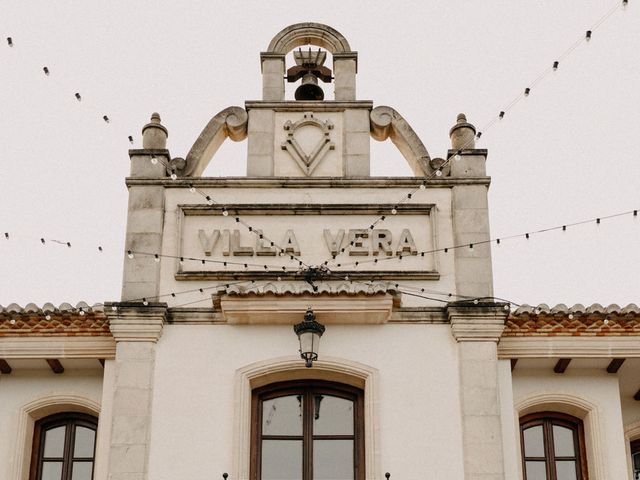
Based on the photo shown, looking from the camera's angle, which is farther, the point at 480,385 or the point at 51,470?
the point at 51,470

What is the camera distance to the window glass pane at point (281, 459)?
1369cm

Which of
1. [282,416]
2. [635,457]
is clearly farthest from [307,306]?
[635,457]

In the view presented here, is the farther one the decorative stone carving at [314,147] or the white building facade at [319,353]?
the decorative stone carving at [314,147]

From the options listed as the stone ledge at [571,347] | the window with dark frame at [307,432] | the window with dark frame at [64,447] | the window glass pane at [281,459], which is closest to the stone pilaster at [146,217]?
the window with dark frame at [64,447]

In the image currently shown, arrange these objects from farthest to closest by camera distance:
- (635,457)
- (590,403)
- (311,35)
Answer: (311,35) < (635,457) < (590,403)

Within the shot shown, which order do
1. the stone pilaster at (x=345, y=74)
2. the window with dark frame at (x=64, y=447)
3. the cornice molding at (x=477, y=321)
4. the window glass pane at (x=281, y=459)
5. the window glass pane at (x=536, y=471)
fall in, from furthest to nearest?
1. the stone pilaster at (x=345, y=74)
2. the window with dark frame at (x=64, y=447)
3. the window glass pane at (x=536, y=471)
4. the cornice molding at (x=477, y=321)
5. the window glass pane at (x=281, y=459)

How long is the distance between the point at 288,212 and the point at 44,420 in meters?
4.30

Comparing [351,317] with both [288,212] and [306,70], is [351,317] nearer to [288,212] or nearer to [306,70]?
[288,212]

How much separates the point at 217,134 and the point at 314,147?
1.42m

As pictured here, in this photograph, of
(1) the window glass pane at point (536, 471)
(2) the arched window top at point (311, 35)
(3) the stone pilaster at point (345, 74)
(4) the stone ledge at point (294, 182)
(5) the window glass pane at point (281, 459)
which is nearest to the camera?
(5) the window glass pane at point (281, 459)

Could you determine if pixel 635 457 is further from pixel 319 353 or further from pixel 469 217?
pixel 319 353

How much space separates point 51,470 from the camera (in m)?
14.5

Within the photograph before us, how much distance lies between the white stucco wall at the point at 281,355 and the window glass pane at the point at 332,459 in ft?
1.91

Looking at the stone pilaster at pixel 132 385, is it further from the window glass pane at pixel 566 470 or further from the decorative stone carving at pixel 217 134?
the window glass pane at pixel 566 470
